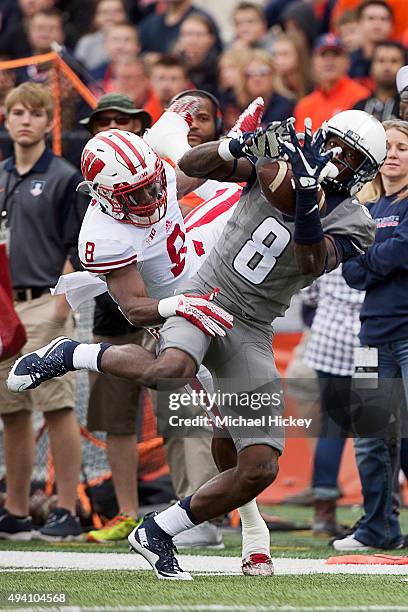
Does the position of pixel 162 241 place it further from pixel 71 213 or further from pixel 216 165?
pixel 71 213

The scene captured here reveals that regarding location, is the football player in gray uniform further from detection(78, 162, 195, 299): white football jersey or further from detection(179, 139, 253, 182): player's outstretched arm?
detection(78, 162, 195, 299): white football jersey

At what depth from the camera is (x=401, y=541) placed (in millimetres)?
6898

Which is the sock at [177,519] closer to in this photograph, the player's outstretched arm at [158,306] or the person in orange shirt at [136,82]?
the player's outstretched arm at [158,306]

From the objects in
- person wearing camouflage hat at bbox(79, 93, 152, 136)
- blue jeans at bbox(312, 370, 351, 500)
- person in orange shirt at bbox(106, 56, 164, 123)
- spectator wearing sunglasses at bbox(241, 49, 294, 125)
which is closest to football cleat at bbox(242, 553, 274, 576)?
blue jeans at bbox(312, 370, 351, 500)

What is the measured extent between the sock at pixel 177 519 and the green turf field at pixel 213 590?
8.6 inches

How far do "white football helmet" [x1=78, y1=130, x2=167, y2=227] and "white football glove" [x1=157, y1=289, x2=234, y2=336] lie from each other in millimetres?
451

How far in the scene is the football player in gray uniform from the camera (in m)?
5.30

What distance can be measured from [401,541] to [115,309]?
2.02 meters

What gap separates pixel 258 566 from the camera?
18.5 ft

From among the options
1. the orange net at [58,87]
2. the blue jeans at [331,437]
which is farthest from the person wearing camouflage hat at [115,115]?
the blue jeans at [331,437]

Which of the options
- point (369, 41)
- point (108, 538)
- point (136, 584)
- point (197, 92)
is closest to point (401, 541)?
point (108, 538)

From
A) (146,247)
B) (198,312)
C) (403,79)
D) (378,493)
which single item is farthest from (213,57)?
(198,312)

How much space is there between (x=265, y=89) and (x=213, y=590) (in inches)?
240

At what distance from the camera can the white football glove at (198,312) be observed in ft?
17.3
